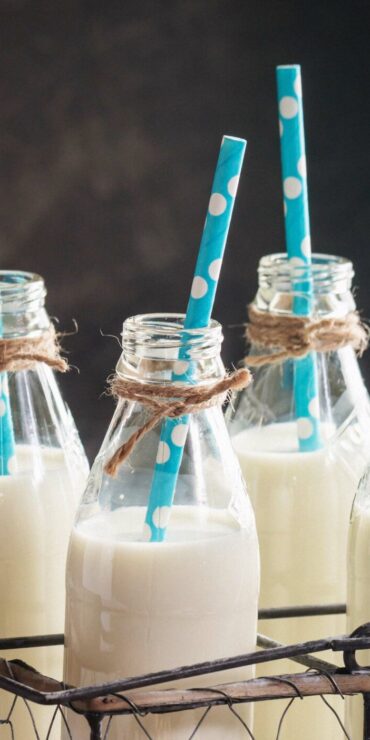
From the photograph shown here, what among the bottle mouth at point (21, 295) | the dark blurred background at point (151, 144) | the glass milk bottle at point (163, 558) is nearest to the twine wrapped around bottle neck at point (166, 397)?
the glass milk bottle at point (163, 558)

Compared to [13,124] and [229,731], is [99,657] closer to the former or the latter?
[229,731]

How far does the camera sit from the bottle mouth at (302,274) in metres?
0.75

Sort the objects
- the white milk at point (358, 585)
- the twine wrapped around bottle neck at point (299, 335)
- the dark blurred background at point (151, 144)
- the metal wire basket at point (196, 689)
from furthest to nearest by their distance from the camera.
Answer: the dark blurred background at point (151, 144) < the twine wrapped around bottle neck at point (299, 335) < the white milk at point (358, 585) < the metal wire basket at point (196, 689)

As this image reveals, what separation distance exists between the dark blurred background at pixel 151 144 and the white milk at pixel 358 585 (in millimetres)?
564

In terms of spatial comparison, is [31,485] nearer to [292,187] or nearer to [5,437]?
[5,437]

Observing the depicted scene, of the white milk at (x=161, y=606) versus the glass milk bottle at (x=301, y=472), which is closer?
the white milk at (x=161, y=606)

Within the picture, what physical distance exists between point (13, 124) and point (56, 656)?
588 millimetres

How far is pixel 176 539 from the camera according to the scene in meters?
0.59

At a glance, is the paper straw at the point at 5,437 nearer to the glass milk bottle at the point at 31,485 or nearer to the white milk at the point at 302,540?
the glass milk bottle at the point at 31,485

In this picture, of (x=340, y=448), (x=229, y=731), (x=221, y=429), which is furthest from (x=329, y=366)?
(x=229, y=731)

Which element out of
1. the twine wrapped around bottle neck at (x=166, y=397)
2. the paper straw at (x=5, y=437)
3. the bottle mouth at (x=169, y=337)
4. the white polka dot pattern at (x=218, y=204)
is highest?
the white polka dot pattern at (x=218, y=204)

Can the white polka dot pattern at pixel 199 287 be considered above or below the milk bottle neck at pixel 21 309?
above

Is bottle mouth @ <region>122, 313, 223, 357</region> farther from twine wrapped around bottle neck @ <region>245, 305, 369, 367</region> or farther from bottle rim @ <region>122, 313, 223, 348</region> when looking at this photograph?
twine wrapped around bottle neck @ <region>245, 305, 369, 367</region>

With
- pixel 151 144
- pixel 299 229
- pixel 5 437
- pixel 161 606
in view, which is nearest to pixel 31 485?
pixel 5 437
